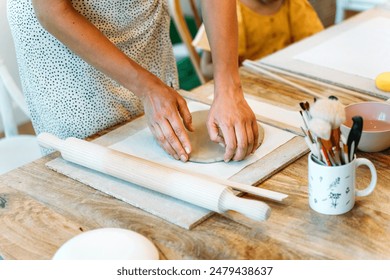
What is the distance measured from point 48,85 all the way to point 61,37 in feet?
0.63

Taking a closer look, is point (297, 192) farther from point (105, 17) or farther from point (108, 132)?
point (105, 17)

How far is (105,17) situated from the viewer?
1.26 m

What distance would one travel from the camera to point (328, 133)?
2.59 feet

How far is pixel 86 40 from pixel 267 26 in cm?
100

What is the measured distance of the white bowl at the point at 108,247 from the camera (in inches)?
31.8

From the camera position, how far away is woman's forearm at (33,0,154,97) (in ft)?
3.67

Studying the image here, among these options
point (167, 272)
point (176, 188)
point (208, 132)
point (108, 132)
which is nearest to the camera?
point (167, 272)

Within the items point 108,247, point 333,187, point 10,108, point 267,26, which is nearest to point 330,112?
point 333,187

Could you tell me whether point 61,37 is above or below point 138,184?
above

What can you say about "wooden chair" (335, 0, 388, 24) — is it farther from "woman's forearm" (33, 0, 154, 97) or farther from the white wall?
"woman's forearm" (33, 0, 154, 97)

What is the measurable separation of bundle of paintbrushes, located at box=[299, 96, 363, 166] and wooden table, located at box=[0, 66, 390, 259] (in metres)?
0.10

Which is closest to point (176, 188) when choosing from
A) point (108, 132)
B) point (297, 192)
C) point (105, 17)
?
point (297, 192)

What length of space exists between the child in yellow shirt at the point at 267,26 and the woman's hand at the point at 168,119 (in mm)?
794

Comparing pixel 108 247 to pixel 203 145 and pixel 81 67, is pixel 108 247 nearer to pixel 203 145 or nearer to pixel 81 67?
pixel 203 145
